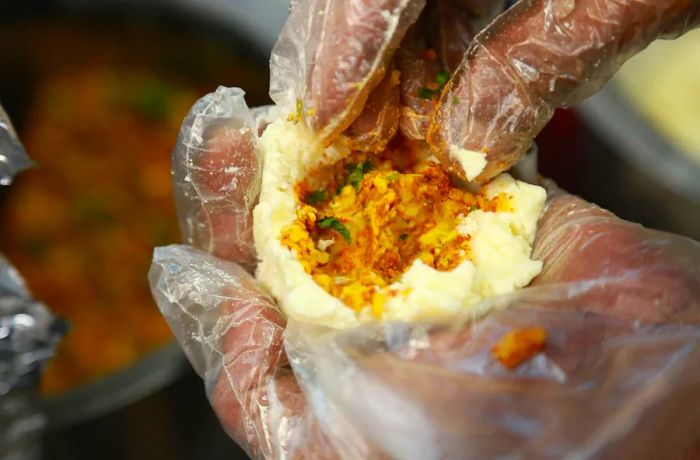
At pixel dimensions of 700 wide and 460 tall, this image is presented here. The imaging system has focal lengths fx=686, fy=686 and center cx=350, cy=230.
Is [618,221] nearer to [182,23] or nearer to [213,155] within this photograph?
[213,155]

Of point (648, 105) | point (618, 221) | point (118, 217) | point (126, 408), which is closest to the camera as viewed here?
point (618, 221)

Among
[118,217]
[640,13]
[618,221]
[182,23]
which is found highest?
[640,13]

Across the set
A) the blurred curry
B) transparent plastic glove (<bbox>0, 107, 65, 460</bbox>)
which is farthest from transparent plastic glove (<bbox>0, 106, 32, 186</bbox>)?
the blurred curry

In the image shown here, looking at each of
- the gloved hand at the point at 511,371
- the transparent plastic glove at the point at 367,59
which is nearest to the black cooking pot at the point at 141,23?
the gloved hand at the point at 511,371

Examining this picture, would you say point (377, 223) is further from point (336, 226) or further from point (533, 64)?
point (533, 64)

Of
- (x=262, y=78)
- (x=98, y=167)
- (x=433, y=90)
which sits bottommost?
(x=98, y=167)

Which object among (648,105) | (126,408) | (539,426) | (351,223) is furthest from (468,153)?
(648,105)

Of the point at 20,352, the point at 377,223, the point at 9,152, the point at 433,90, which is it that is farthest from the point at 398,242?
the point at 20,352
